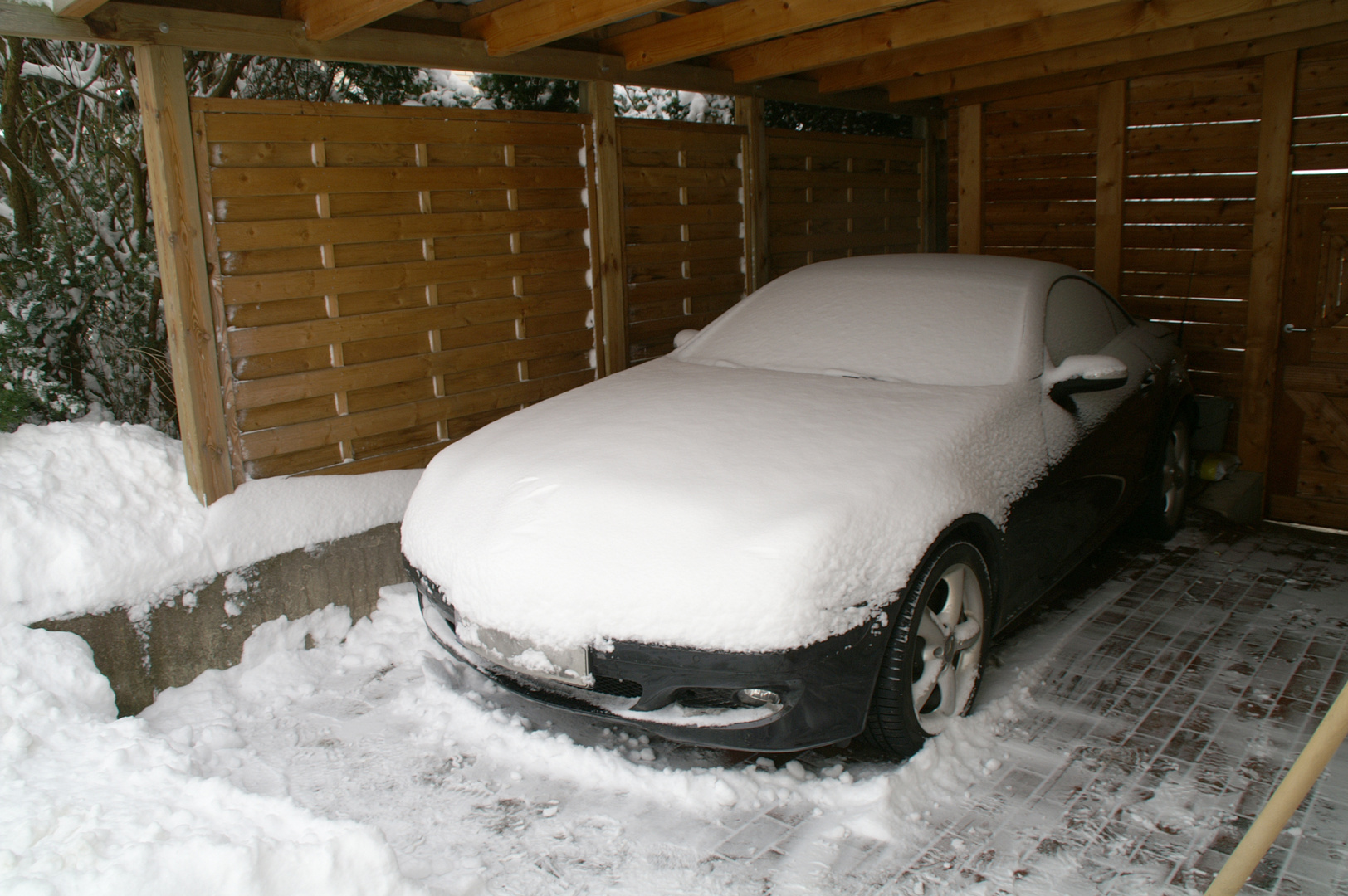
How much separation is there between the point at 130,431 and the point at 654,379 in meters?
2.31

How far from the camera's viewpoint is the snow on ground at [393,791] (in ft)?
8.22

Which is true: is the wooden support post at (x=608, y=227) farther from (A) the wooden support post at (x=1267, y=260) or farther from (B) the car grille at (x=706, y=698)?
(A) the wooden support post at (x=1267, y=260)

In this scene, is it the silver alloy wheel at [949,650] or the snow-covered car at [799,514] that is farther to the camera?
the silver alloy wheel at [949,650]

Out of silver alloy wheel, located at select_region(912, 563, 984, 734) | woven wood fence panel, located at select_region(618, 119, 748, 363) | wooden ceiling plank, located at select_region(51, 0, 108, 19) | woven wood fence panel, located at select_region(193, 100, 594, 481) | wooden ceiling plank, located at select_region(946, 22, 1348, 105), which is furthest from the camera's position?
woven wood fence panel, located at select_region(618, 119, 748, 363)

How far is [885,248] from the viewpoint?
8.12 m

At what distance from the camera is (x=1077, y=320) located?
434 cm

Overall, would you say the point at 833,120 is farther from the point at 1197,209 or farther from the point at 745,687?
the point at 745,687

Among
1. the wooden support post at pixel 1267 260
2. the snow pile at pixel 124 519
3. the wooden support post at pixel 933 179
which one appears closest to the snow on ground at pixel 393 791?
the snow pile at pixel 124 519

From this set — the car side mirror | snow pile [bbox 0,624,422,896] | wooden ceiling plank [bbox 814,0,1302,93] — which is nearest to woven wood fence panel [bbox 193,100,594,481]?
snow pile [bbox 0,624,422,896]

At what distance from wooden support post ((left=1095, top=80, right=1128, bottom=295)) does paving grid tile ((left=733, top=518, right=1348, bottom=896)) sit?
2788 millimetres

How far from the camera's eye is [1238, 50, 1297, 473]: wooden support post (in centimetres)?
575

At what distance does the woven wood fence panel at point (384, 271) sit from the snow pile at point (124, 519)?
0.73 feet

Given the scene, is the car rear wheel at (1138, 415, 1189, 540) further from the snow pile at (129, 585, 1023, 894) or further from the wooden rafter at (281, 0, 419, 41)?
the wooden rafter at (281, 0, 419, 41)

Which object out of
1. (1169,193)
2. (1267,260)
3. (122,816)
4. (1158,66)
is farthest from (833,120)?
(122,816)
